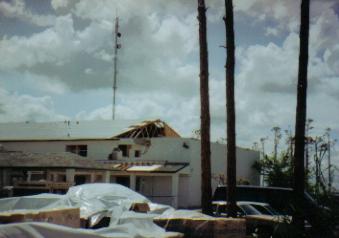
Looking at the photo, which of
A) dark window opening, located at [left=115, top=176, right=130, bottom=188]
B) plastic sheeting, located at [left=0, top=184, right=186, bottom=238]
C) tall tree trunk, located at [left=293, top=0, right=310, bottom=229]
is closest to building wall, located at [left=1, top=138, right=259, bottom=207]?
dark window opening, located at [left=115, top=176, right=130, bottom=188]

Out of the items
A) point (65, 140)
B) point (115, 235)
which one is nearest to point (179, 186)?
point (65, 140)

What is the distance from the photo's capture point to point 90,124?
47.6 m

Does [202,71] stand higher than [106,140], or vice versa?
[202,71]

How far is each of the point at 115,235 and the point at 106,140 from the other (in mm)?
35793

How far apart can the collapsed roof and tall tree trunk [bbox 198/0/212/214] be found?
25.1 m

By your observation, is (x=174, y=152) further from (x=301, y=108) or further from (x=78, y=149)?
(x=301, y=108)

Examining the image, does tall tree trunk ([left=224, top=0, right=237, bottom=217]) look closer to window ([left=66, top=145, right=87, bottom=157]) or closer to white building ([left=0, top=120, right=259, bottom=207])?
white building ([left=0, top=120, right=259, bottom=207])

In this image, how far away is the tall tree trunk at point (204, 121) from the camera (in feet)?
57.5

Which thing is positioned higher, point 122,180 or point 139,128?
point 139,128

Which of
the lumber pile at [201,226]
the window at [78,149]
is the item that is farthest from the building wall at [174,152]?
the lumber pile at [201,226]

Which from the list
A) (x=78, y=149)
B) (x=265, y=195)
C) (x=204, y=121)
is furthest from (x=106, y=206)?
(x=78, y=149)

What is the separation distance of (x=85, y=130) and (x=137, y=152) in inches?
269

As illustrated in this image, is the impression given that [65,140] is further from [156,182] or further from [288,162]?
[288,162]

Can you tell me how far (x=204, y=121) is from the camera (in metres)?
18.0
